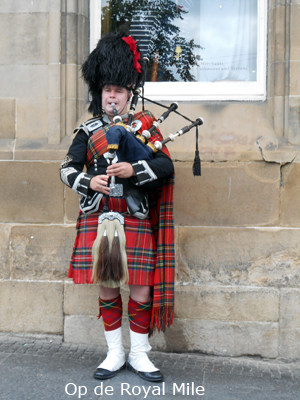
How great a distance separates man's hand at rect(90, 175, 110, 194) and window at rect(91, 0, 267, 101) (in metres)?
1.23

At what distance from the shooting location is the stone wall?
3.31m

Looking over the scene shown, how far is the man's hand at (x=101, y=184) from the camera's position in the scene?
8.58ft

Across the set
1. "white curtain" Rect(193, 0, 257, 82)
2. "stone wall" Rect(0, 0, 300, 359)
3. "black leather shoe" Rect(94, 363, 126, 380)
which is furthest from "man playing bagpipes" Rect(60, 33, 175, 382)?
"white curtain" Rect(193, 0, 257, 82)

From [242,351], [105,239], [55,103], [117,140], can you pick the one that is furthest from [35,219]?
[242,351]

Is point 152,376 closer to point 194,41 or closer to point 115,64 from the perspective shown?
point 115,64

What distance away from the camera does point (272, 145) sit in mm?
3332

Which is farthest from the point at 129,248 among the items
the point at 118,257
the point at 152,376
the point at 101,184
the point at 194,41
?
→ the point at 194,41

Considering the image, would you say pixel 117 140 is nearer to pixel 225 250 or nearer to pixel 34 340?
pixel 225 250

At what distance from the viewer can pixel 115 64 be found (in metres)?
2.75

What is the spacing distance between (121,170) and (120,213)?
300mm

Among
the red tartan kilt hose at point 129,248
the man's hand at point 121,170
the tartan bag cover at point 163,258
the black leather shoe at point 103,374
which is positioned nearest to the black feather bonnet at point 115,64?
the tartan bag cover at point 163,258

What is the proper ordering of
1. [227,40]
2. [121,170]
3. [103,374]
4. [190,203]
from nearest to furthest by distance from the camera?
[121,170], [103,374], [190,203], [227,40]

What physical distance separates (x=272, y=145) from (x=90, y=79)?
1.33 metres

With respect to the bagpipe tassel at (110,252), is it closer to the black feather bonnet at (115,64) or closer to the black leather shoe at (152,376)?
the black leather shoe at (152,376)
